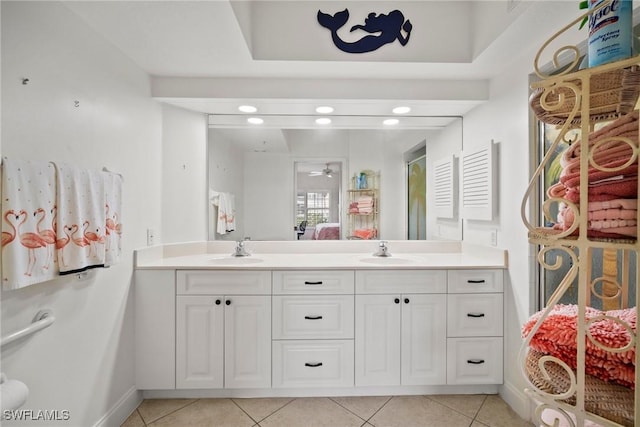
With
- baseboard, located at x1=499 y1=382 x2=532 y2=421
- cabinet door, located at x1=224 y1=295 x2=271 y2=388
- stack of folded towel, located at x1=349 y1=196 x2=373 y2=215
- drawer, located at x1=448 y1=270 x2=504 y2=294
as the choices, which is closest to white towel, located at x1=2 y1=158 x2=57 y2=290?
cabinet door, located at x1=224 y1=295 x2=271 y2=388

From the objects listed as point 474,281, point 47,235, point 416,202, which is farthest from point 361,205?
Answer: point 47,235

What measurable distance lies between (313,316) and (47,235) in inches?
54.6

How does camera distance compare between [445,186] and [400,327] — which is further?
[445,186]

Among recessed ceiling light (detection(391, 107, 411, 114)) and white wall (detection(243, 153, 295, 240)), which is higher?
recessed ceiling light (detection(391, 107, 411, 114))

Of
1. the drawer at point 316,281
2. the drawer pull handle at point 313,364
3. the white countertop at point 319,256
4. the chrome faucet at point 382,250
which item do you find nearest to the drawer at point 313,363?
the drawer pull handle at point 313,364

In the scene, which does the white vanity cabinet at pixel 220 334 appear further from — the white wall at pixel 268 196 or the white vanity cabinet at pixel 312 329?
the white wall at pixel 268 196

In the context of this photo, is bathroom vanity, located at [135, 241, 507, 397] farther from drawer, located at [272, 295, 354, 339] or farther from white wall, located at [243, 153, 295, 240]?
white wall, located at [243, 153, 295, 240]

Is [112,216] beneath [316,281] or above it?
above

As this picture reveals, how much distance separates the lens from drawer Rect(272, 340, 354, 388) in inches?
74.4

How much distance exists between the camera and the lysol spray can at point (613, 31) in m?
0.73

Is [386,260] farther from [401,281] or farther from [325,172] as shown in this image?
[325,172]

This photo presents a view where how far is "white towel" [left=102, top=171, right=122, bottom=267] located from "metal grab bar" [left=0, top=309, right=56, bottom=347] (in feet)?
1.00

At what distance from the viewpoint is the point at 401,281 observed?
6.29ft

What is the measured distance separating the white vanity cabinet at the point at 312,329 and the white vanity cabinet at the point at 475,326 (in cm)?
66
